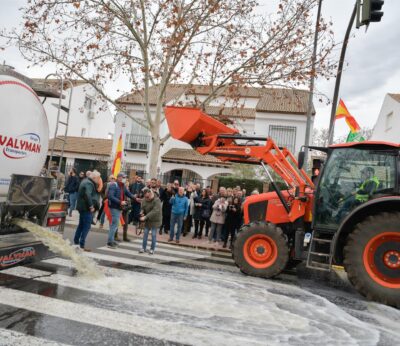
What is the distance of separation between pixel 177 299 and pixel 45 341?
209cm

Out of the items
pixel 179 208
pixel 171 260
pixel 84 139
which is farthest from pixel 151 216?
pixel 84 139

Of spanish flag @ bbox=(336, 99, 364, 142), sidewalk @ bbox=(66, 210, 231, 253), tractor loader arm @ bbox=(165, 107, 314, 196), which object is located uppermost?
spanish flag @ bbox=(336, 99, 364, 142)

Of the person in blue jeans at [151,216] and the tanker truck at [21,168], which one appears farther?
the person in blue jeans at [151,216]

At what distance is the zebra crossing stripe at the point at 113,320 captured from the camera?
4039mm

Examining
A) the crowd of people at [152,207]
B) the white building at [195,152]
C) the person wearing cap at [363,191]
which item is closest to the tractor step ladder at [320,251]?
the person wearing cap at [363,191]

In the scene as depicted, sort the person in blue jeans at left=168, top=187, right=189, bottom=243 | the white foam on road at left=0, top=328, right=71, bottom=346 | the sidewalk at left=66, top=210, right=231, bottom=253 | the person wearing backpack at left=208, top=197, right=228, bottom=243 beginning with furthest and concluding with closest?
the person wearing backpack at left=208, top=197, right=228, bottom=243 → the person in blue jeans at left=168, top=187, right=189, bottom=243 → the sidewalk at left=66, top=210, right=231, bottom=253 → the white foam on road at left=0, top=328, right=71, bottom=346

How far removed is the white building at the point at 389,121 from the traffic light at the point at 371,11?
628 inches

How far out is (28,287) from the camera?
5344mm

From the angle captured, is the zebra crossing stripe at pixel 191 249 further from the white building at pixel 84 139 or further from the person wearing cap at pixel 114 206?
the white building at pixel 84 139

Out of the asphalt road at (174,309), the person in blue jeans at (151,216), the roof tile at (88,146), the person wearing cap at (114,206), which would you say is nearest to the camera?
the asphalt road at (174,309)

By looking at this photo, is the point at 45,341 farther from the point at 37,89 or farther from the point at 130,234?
the point at 130,234

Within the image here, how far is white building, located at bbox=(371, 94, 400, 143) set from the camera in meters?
22.9

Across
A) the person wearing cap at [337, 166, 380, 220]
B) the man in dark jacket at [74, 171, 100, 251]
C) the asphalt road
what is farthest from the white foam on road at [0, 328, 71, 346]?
the person wearing cap at [337, 166, 380, 220]

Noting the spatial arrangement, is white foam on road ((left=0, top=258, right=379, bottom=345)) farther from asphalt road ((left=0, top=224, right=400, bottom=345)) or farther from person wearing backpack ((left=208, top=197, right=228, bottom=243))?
person wearing backpack ((left=208, top=197, right=228, bottom=243))
